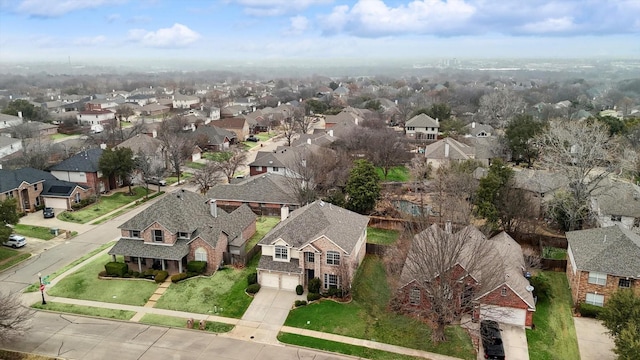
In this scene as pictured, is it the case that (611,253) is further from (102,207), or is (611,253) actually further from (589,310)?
(102,207)

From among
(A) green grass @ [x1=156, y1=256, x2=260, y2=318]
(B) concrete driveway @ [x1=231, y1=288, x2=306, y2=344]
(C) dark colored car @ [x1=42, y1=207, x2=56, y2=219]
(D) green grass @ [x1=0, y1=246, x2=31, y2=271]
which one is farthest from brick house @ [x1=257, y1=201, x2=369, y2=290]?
(C) dark colored car @ [x1=42, y1=207, x2=56, y2=219]

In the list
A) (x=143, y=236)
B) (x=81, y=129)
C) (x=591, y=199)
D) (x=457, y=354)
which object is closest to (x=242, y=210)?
(x=143, y=236)

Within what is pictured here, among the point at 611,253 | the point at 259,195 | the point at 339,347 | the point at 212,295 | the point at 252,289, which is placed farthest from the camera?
the point at 259,195

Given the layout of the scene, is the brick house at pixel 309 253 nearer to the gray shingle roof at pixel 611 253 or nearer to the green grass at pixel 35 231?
the gray shingle roof at pixel 611 253

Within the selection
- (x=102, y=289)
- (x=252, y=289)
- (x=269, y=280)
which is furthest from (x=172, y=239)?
(x=269, y=280)

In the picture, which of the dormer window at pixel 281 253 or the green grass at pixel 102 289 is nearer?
the green grass at pixel 102 289

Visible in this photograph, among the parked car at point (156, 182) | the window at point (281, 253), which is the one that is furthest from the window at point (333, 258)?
the parked car at point (156, 182)
